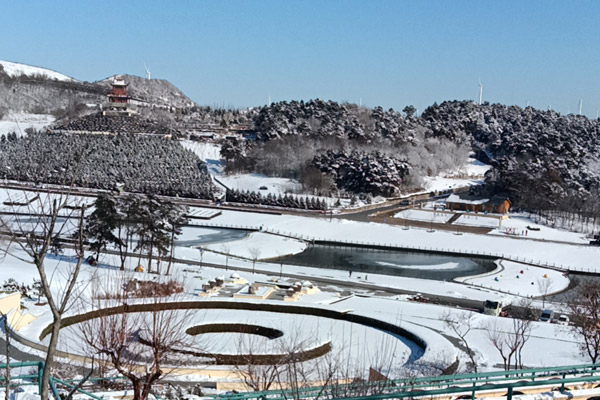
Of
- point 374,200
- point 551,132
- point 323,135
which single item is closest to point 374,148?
point 323,135

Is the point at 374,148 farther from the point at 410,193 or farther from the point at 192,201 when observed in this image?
the point at 192,201

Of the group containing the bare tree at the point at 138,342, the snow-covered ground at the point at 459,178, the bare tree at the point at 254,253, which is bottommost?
the bare tree at the point at 254,253

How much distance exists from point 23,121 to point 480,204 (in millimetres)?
70358

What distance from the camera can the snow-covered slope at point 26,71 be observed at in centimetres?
15175

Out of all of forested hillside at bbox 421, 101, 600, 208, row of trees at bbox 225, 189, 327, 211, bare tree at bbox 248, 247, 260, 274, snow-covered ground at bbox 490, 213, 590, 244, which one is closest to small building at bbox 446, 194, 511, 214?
snow-covered ground at bbox 490, 213, 590, 244

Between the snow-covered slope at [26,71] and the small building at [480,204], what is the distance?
128930 mm

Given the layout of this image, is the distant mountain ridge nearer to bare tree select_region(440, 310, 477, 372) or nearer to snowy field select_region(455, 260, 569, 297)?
snowy field select_region(455, 260, 569, 297)

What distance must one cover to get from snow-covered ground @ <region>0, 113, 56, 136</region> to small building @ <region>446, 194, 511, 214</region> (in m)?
56.2

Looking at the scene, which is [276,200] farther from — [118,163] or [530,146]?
[530,146]

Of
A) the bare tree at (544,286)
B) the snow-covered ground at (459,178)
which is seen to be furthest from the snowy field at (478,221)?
the bare tree at (544,286)

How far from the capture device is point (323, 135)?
239ft

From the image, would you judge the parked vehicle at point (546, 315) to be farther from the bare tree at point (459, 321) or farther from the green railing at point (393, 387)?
the green railing at point (393, 387)

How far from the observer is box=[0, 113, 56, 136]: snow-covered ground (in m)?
82.6

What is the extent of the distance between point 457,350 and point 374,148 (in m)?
54.3
